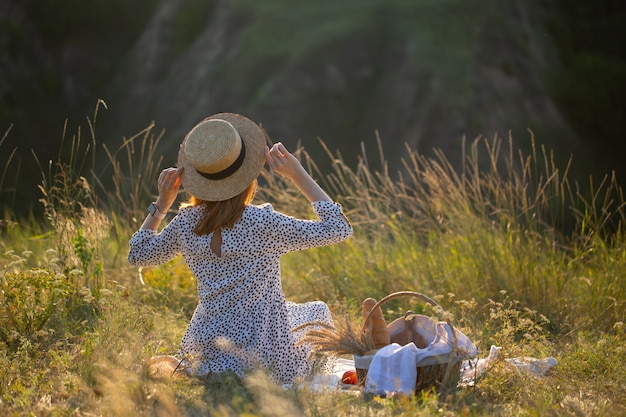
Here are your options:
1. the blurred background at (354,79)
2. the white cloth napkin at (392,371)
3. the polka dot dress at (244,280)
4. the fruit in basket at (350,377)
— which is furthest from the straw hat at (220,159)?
the blurred background at (354,79)

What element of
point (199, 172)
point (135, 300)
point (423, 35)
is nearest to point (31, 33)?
point (423, 35)

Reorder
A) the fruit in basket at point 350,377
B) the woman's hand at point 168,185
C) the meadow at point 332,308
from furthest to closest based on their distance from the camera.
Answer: the fruit in basket at point 350,377 → the woman's hand at point 168,185 → the meadow at point 332,308

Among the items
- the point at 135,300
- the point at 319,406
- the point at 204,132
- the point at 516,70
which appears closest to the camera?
the point at 319,406

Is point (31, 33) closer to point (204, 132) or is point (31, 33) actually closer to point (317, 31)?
point (317, 31)

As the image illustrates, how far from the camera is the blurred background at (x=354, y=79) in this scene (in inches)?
659

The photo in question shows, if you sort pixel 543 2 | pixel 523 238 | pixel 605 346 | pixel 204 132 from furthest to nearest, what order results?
1. pixel 543 2
2. pixel 523 238
3. pixel 605 346
4. pixel 204 132

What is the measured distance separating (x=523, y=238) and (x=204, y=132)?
123 inches

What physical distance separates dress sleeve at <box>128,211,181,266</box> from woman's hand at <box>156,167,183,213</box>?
0.10 m

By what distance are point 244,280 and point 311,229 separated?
436 mm

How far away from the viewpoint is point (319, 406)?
3840mm

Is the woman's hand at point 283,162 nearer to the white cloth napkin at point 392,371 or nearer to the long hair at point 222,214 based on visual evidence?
the long hair at point 222,214

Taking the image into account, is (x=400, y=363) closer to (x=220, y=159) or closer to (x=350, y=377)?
(x=350, y=377)

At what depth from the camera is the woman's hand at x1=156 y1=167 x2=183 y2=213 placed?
4297 millimetres

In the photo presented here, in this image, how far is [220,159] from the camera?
405cm
